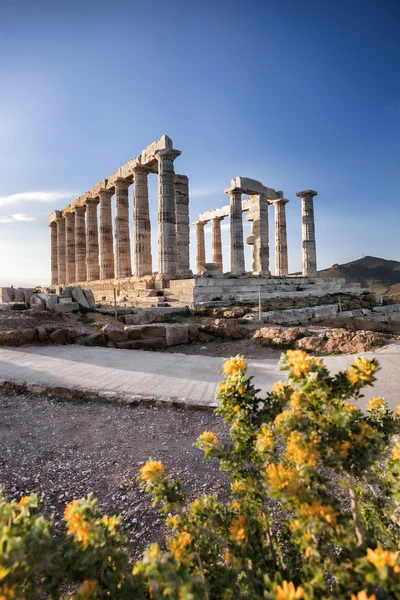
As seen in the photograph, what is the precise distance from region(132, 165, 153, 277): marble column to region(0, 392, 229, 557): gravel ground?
17483mm

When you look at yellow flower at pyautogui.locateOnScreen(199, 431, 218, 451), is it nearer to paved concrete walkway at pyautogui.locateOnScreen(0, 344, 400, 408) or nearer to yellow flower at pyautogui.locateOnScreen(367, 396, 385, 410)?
yellow flower at pyautogui.locateOnScreen(367, 396, 385, 410)

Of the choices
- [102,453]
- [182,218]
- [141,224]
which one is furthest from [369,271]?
[102,453]

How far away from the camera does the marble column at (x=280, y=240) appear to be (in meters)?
29.2

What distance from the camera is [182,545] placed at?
1.42 meters

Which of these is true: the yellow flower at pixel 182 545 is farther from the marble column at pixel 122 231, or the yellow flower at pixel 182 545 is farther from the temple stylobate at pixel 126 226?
the marble column at pixel 122 231

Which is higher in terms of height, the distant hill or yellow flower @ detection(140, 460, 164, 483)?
the distant hill

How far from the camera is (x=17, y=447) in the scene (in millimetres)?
3754

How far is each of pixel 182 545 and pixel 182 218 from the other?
22868 millimetres

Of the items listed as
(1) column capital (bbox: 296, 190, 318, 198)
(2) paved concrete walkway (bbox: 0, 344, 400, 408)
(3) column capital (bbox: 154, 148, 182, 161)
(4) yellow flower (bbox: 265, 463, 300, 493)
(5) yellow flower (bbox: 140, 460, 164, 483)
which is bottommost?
(2) paved concrete walkway (bbox: 0, 344, 400, 408)

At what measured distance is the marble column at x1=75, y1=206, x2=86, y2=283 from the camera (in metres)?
30.5

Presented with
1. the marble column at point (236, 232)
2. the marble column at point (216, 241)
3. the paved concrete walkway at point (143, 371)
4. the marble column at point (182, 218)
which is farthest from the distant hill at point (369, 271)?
the paved concrete walkway at point (143, 371)

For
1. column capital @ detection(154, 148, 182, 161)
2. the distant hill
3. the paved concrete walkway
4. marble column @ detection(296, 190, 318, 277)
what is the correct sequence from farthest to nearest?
the distant hill, marble column @ detection(296, 190, 318, 277), column capital @ detection(154, 148, 182, 161), the paved concrete walkway

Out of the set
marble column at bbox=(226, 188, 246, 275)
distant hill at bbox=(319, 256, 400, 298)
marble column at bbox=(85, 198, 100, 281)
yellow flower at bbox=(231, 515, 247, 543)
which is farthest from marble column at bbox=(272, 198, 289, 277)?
distant hill at bbox=(319, 256, 400, 298)

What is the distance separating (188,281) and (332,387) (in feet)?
52.2
